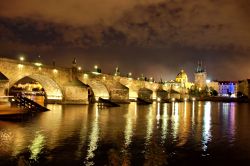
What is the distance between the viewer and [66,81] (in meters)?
53.4

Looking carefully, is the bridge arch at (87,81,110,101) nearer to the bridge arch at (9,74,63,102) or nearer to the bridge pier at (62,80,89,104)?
the bridge arch at (9,74,63,102)

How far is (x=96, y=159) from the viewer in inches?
535

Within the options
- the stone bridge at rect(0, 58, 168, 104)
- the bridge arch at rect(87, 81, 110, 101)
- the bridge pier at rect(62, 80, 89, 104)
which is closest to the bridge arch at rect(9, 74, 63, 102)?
the stone bridge at rect(0, 58, 168, 104)

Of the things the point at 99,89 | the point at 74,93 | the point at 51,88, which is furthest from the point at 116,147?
the point at 99,89

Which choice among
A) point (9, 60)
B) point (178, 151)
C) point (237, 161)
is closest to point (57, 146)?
point (178, 151)

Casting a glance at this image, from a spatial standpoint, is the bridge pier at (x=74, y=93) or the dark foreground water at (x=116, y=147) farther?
the bridge pier at (x=74, y=93)

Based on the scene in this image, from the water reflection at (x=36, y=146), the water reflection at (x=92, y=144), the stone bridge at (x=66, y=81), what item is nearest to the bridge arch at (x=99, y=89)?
the stone bridge at (x=66, y=81)

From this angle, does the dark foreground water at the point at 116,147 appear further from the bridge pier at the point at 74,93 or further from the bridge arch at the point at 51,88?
the bridge pier at the point at 74,93

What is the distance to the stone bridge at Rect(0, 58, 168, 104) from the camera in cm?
4120

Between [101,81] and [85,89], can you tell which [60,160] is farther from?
[101,81]

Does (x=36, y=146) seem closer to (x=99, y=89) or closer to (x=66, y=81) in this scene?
(x=66, y=81)

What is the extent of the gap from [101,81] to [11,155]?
50.7 m

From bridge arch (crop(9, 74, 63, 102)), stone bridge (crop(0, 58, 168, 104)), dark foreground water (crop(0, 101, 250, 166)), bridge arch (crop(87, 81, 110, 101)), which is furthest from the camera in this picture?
bridge arch (crop(87, 81, 110, 101))

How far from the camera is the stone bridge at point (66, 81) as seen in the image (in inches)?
1622
